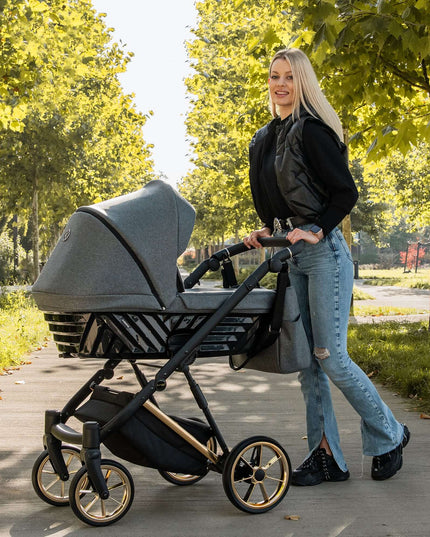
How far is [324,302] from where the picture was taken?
4.20 m

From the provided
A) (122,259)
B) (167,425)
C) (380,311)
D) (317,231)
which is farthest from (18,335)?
(380,311)

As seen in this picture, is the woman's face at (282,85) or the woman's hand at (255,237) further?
the woman's hand at (255,237)

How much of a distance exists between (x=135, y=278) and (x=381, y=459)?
1793 millimetres

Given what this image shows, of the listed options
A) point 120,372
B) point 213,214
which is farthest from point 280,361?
point 213,214

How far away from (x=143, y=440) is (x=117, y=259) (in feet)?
2.78

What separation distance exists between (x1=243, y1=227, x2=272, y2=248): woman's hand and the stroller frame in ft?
0.51

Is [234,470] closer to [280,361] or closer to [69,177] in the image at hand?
[280,361]

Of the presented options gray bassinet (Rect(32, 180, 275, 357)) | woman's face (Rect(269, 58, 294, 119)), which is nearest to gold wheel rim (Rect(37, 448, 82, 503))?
gray bassinet (Rect(32, 180, 275, 357))

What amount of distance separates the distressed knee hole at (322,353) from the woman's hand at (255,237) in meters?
0.62

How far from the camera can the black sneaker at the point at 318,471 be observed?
4352 mm

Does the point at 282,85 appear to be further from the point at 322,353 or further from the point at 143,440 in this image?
the point at 143,440

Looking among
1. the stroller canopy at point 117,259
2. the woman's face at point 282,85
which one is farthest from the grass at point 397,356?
the stroller canopy at point 117,259

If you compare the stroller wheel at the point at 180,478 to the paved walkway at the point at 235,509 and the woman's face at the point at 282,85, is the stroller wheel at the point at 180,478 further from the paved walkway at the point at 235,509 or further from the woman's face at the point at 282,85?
the woman's face at the point at 282,85

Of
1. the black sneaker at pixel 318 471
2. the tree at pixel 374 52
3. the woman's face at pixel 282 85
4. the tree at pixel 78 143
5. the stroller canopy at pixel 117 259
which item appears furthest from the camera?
the tree at pixel 78 143
